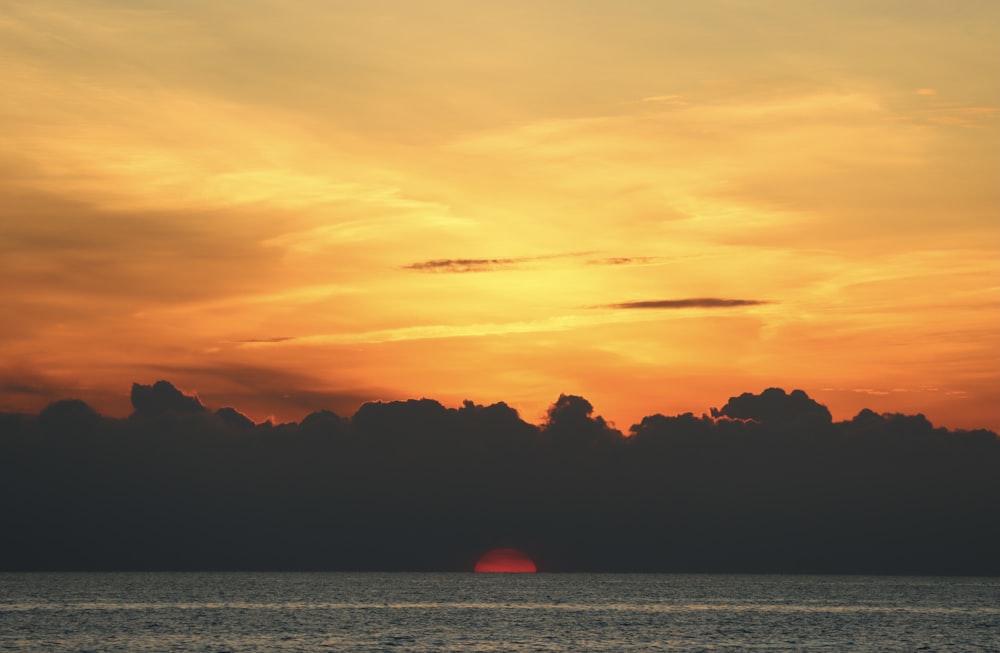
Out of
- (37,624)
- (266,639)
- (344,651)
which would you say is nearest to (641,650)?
(344,651)

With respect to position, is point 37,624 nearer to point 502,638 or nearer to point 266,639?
point 266,639

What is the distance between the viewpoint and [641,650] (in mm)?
155375

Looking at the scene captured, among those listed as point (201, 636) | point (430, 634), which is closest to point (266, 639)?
point (201, 636)

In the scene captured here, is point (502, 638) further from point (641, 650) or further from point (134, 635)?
point (134, 635)

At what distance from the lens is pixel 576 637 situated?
175500 millimetres

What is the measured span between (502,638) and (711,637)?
32.6 meters

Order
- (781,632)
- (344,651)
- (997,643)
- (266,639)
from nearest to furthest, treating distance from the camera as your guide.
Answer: (344,651)
(266,639)
(997,643)
(781,632)

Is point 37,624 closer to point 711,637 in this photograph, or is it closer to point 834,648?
point 711,637

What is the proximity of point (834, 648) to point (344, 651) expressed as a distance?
67.6 metres

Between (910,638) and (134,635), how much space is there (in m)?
118

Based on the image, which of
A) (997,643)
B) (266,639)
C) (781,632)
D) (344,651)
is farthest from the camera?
(781,632)

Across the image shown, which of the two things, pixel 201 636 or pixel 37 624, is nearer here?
pixel 201 636

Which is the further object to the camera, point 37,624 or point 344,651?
point 37,624

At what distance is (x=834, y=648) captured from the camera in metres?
166
